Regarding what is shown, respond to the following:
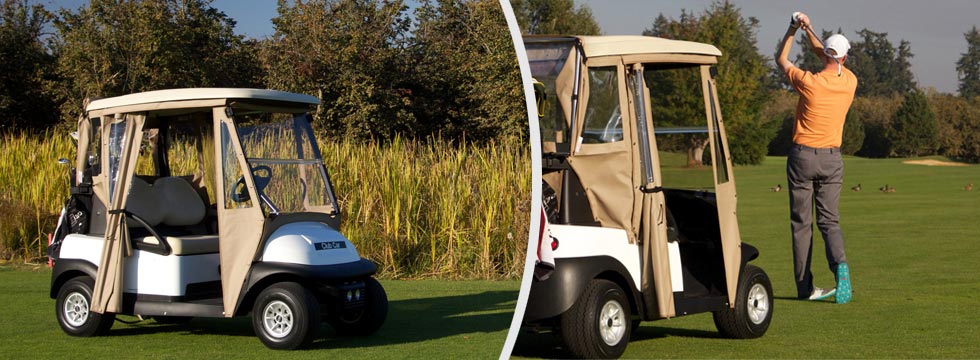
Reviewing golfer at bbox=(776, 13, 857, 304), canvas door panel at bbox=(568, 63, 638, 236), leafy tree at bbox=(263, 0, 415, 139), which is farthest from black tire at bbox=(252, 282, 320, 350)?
golfer at bbox=(776, 13, 857, 304)

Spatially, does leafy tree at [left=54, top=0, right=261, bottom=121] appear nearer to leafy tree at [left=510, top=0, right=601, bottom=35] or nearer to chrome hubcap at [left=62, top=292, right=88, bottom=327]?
leafy tree at [left=510, top=0, right=601, bottom=35]

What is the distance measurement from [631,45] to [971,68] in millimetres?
13546

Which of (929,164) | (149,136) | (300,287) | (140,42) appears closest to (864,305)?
(300,287)

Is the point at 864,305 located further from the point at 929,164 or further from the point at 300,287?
the point at 929,164

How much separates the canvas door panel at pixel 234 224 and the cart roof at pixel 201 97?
641mm

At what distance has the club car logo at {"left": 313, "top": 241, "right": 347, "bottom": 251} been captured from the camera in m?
5.57

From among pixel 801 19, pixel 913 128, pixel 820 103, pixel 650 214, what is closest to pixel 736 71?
pixel 820 103

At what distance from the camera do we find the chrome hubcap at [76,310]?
505 centimetres

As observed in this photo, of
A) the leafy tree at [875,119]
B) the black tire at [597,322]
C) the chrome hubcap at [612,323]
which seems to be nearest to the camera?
the black tire at [597,322]

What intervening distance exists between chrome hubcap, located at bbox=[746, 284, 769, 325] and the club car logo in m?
2.20

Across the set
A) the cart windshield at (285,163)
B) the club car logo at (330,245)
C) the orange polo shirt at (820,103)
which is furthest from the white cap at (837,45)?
the cart windshield at (285,163)

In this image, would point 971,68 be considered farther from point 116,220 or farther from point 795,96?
point 116,220

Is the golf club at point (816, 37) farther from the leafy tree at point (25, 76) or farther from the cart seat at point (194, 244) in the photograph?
the leafy tree at point (25, 76)

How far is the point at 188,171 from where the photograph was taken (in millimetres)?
5551
